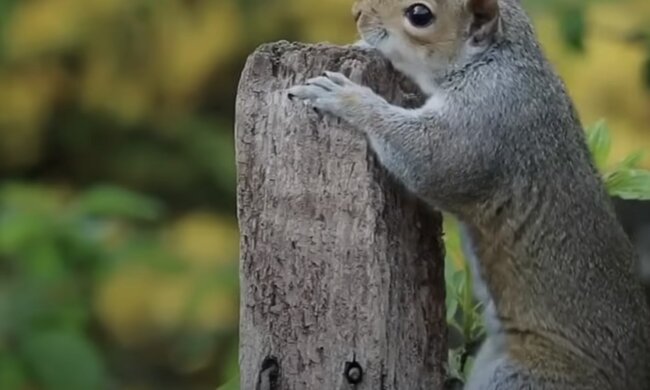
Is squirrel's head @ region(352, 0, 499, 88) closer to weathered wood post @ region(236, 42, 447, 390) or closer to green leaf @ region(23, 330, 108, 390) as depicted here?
weathered wood post @ region(236, 42, 447, 390)

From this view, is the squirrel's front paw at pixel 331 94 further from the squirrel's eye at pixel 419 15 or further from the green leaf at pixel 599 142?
the green leaf at pixel 599 142

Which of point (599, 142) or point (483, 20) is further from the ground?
point (483, 20)

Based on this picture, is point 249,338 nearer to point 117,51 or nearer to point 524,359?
point 524,359

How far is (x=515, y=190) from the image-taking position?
2.08 metres

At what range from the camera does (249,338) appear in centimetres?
192

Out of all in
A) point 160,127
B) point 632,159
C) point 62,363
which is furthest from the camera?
point 160,127

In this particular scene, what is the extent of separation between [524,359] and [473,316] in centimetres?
15

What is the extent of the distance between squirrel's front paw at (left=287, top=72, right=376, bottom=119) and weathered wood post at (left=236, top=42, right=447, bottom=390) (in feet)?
0.05

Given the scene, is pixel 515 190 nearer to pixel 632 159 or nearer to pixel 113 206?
pixel 632 159

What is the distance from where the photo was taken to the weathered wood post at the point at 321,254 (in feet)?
6.07

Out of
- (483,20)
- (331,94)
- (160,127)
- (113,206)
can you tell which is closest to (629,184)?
(483,20)

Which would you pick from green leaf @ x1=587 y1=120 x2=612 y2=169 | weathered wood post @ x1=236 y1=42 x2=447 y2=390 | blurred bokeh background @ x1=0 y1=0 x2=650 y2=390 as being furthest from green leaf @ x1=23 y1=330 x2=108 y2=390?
green leaf @ x1=587 y1=120 x2=612 y2=169

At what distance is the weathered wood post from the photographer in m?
1.85

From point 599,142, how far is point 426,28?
339 mm
